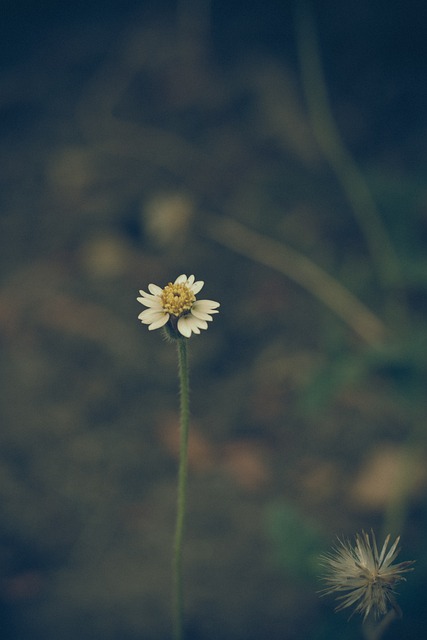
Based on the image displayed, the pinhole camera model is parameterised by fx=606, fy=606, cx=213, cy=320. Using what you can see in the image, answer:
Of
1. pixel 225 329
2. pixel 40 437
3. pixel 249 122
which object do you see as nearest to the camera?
pixel 40 437

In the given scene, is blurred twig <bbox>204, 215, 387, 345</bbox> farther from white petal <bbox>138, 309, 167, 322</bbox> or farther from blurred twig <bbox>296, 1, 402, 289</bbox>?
white petal <bbox>138, 309, 167, 322</bbox>

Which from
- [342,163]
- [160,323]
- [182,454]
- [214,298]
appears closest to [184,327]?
[160,323]

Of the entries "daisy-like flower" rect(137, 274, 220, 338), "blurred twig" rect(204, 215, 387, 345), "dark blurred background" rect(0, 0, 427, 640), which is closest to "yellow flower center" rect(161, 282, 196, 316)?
"daisy-like flower" rect(137, 274, 220, 338)

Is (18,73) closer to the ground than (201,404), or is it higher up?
higher up

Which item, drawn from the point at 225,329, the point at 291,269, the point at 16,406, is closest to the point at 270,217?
the point at 291,269

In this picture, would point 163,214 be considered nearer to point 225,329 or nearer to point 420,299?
Result: point 225,329

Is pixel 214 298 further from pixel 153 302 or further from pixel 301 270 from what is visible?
pixel 153 302
